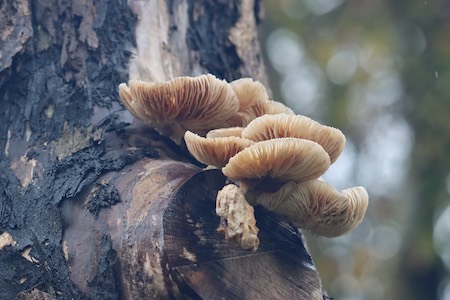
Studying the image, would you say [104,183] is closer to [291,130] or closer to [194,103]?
[194,103]

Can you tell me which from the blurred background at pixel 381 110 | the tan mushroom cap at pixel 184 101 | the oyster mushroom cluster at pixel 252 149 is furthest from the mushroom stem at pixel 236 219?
the blurred background at pixel 381 110

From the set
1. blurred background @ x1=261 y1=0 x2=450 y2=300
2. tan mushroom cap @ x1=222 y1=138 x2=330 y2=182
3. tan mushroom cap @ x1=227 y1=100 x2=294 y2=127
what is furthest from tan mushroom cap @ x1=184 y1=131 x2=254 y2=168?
blurred background @ x1=261 y1=0 x2=450 y2=300

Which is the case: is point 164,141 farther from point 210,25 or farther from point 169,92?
point 210,25

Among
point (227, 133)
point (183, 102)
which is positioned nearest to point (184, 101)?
point (183, 102)

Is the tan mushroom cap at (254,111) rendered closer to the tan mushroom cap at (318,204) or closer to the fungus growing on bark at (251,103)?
the fungus growing on bark at (251,103)

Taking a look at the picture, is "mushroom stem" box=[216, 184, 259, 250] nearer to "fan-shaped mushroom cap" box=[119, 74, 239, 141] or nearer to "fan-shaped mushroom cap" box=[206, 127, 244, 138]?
"fan-shaped mushroom cap" box=[206, 127, 244, 138]
